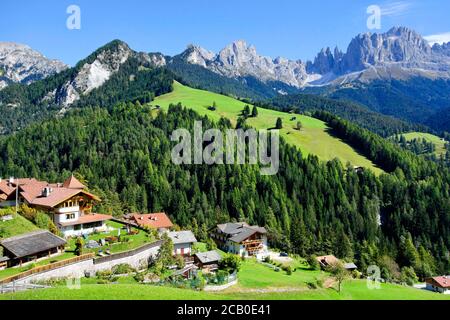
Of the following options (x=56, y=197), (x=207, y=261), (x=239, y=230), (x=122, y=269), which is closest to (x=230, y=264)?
(x=207, y=261)

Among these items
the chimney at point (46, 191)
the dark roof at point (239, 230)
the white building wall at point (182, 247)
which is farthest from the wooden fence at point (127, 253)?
the dark roof at point (239, 230)

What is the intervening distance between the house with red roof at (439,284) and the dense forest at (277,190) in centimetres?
885

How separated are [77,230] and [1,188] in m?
19.6

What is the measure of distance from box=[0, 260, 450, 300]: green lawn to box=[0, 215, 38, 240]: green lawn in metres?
11.8

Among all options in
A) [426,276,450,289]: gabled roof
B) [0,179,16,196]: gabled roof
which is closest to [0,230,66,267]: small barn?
[0,179,16,196]: gabled roof

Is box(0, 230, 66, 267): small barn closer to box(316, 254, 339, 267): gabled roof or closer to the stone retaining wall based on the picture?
the stone retaining wall

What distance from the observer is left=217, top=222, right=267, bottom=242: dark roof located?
303 feet

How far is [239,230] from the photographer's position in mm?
97812

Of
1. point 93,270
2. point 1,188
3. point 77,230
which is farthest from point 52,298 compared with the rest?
point 1,188

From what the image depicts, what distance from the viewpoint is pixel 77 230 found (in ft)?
214

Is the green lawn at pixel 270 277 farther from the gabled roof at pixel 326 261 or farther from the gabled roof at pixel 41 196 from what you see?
the gabled roof at pixel 41 196

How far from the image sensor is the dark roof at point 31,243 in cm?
4791

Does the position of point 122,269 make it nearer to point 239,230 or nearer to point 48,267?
point 48,267

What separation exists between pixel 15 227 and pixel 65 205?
12.4 m
